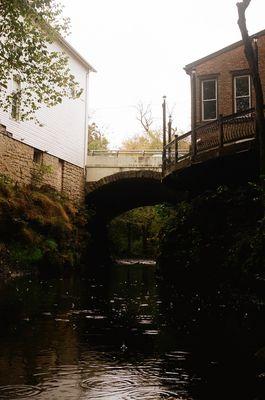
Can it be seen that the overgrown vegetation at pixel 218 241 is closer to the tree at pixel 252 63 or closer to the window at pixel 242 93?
the tree at pixel 252 63

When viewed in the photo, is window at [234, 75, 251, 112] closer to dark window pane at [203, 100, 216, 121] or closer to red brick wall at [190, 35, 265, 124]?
red brick wall at [190, 35, 265, 124]

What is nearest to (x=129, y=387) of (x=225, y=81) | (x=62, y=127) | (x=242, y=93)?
(x=242, y=93)

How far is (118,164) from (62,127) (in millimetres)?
4077

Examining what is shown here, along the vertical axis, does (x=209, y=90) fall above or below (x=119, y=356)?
above

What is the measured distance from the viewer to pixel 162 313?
8789 millimetres

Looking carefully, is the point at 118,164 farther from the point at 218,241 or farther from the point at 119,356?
the point at 119,356

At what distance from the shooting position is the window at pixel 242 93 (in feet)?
63.4

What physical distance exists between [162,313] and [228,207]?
608cm

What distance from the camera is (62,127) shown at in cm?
2733

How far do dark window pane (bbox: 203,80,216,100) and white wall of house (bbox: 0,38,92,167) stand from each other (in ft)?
26.9

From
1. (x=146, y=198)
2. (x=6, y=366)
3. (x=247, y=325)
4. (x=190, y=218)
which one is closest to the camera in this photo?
(x=6, y=366)

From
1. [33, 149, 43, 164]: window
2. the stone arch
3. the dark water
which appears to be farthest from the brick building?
the dark water

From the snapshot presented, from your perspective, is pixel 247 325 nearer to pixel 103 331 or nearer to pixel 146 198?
pixel 103 331

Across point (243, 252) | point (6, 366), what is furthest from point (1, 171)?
point (6, 366)
